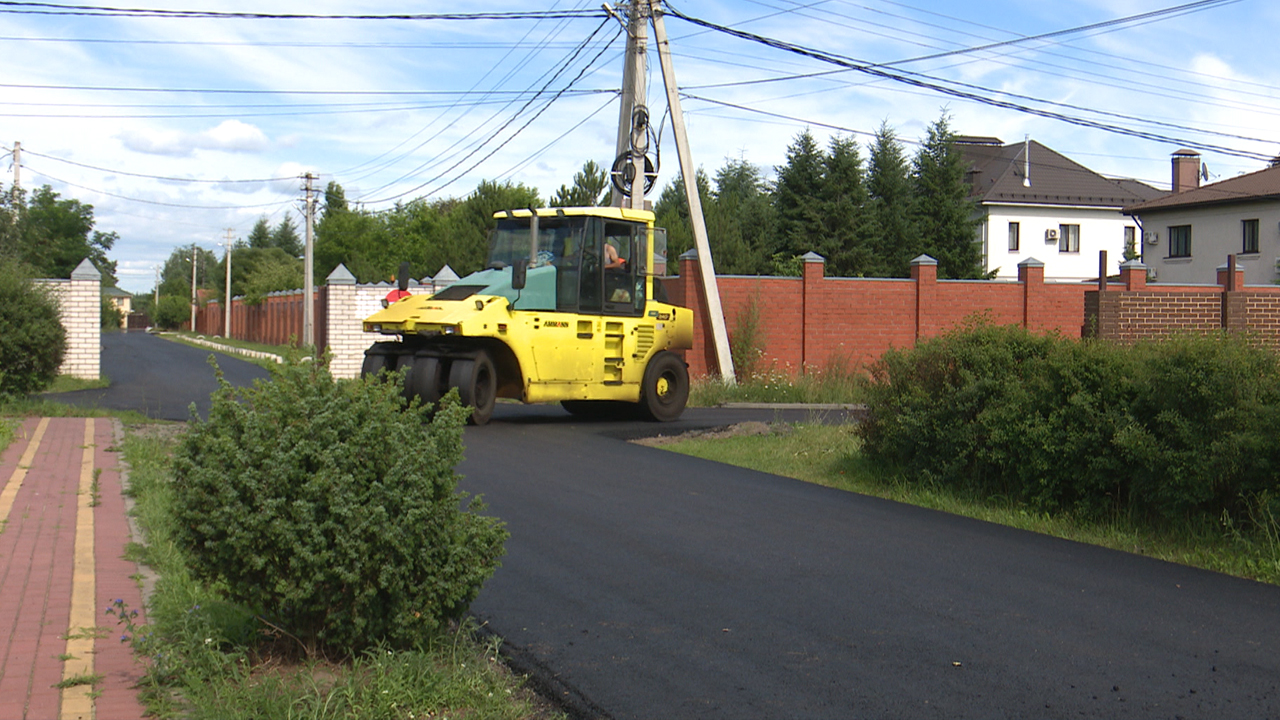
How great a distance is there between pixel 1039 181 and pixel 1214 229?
14.5 meters

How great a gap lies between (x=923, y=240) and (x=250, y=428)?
41940 mm

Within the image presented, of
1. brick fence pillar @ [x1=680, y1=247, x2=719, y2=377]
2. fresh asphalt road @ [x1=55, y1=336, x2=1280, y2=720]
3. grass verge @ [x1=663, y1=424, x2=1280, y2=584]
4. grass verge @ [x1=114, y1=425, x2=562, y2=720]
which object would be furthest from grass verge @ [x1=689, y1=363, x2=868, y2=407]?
grass verge @ [x1=114, y1=425, x2=562, y2=720]

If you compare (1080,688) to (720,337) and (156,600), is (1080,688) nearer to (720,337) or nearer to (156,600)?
(156,600)

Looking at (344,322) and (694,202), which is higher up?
(694,202)

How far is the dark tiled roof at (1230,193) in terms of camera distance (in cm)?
4103

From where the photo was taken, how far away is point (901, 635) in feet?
18.4

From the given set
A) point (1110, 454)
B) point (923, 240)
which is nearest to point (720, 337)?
point (1110, 454)

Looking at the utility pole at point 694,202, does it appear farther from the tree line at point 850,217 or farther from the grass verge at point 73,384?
the tree line at point 850,217

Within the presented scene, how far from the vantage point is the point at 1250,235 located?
1638 inches

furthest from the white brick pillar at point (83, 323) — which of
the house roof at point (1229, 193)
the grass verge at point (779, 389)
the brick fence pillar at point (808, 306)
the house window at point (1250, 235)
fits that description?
the house window at point (1250, 235)

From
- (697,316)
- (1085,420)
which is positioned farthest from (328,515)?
(697,316)

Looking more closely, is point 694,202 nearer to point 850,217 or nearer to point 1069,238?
point 850,217

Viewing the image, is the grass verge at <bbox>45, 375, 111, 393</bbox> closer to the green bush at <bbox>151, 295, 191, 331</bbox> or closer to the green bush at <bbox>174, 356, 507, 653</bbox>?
the green bush at <bbox>174, 356, 507, 653</bbox>

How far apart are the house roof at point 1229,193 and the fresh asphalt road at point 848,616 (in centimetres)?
3782
